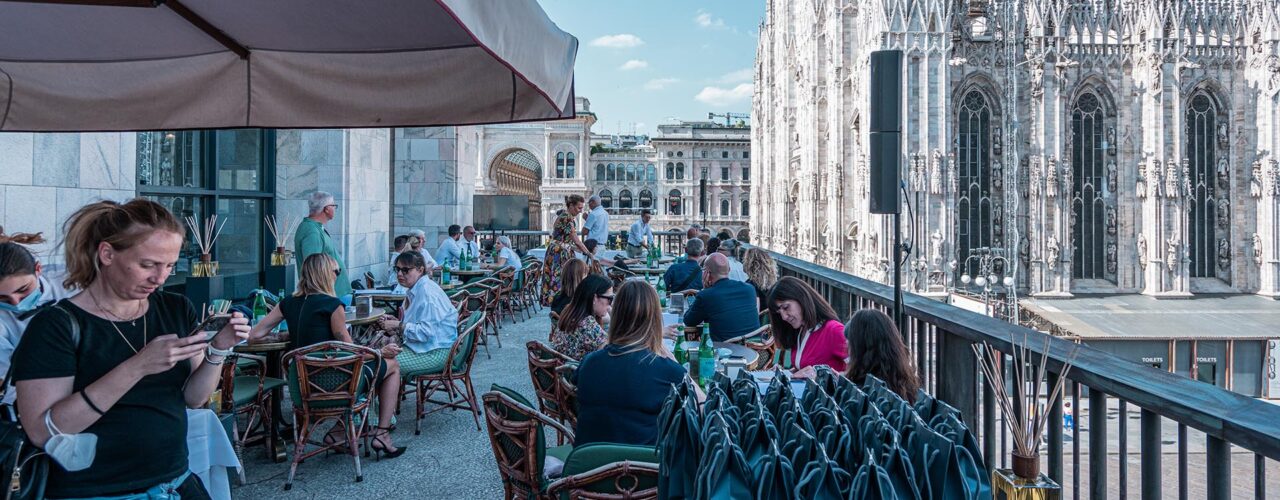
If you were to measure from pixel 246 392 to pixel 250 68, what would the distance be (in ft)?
8.50

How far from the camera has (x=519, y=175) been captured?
6806 centimetres

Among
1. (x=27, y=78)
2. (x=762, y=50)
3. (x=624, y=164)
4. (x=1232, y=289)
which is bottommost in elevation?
(x=1232, y=289)

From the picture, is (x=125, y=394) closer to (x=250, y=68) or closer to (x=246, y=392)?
(x=250, y=68)

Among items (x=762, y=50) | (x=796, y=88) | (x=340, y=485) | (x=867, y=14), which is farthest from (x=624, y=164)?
(x=340, y=485)

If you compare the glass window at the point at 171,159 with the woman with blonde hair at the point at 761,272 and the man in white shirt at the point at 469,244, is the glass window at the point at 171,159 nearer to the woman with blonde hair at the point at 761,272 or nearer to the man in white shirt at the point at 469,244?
the man in white shirt at the point at 469,244

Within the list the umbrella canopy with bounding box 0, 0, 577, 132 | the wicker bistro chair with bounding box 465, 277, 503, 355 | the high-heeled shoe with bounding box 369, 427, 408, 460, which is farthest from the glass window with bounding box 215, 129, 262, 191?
the umbrella canopy with bounding box 0, 0, 577, 132

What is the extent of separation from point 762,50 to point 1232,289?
30616 millimetres

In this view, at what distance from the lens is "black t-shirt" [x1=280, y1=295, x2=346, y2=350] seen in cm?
464

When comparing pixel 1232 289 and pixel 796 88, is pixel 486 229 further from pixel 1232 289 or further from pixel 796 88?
pixel 1232 289

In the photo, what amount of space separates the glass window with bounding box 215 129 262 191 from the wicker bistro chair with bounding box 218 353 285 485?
14.0 feet

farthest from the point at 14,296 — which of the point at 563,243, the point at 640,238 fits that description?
the point at 640,238

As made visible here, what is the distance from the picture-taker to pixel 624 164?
6812cm

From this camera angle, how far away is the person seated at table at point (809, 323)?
4.25 metres

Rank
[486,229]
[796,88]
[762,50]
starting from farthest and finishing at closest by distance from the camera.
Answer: [762,50]
[796,88]
[486,229]
